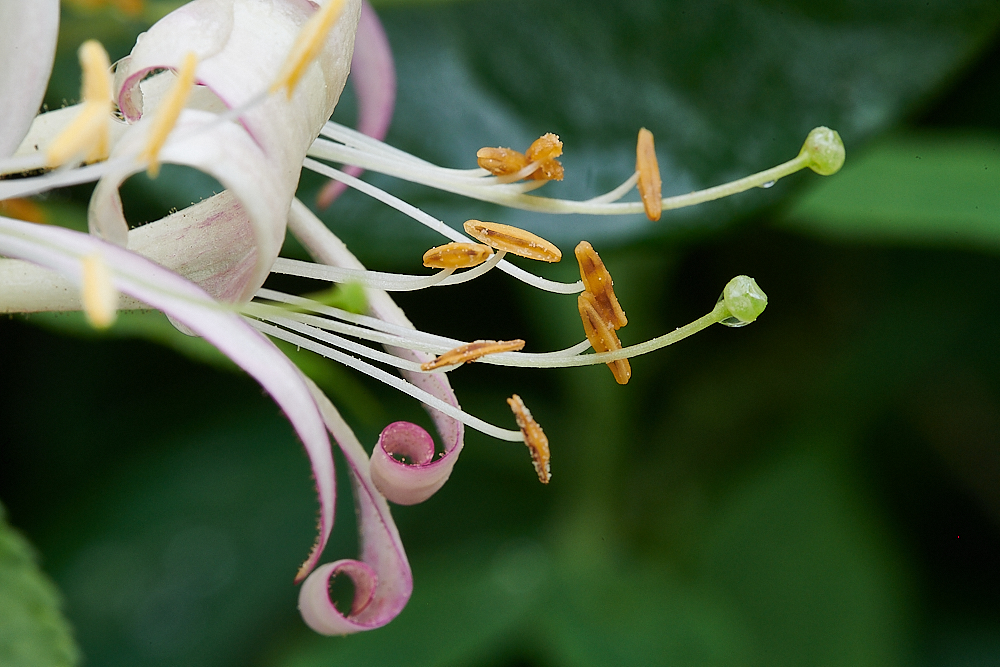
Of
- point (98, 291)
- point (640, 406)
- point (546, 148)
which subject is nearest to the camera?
point (98, 291)

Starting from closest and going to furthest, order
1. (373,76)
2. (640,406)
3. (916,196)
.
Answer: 1. (373,76)
2. (916,196)
3. (640,406)

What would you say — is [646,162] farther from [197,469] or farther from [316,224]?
[197,469]

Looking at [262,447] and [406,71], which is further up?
[406,71]

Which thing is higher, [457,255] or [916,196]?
→ [916,196]

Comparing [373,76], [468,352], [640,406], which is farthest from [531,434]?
[640,406]

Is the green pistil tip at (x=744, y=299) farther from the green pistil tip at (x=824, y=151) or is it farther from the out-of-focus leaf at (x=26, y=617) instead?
the out-of-focus leaf at (x=26, y=617)

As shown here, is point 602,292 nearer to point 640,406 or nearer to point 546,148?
point 546,148

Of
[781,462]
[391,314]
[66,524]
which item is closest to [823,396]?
[781,462]
